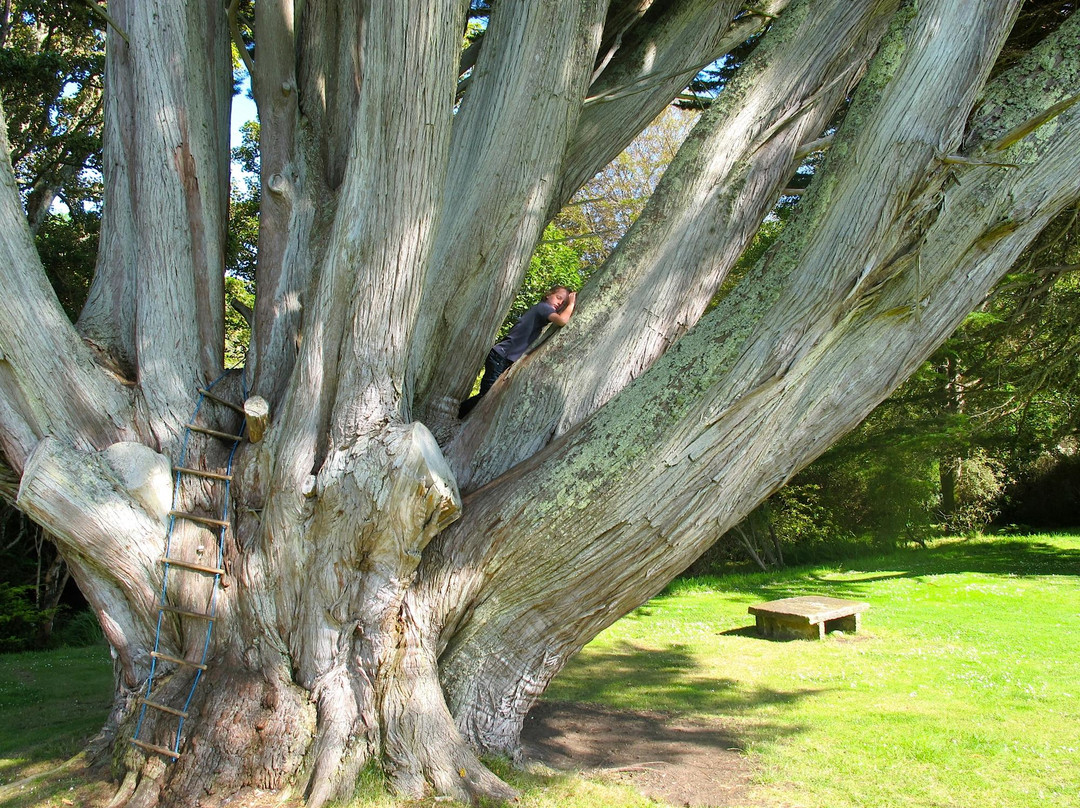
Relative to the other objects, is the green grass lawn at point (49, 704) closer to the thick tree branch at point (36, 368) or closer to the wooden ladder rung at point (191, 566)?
the wooden ladder rung at point (191, 566)

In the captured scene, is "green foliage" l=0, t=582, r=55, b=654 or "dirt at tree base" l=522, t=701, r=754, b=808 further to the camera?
"green foliage" l=0, t=582, r=55, b=654

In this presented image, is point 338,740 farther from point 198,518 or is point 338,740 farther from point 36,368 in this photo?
point 36,368

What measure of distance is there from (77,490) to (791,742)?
4386mm

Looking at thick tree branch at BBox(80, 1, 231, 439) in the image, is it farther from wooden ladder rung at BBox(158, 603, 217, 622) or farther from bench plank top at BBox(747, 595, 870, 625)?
bench plank top at BBox(747, 595, 870, 625)

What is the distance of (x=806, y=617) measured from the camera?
8.50m

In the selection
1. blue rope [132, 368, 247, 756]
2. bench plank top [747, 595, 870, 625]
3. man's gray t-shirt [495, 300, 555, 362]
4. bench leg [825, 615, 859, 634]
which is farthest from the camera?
bench leg [825, 615, 859, 634]

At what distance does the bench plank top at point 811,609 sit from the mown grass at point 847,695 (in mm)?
272

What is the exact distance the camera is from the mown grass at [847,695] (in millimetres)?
4590

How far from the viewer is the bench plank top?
8570 millimetres

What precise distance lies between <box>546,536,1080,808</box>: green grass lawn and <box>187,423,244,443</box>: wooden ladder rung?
328 centimetres

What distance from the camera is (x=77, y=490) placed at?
411 cm

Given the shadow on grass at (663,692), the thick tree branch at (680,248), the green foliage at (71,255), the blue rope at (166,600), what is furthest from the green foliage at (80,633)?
the thick tree branch at (680,248)

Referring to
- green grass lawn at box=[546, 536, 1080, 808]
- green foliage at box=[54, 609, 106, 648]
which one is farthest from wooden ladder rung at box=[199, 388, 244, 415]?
green foliage at box=[54, 609, 106, 648]

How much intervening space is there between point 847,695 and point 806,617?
1.84 metres
